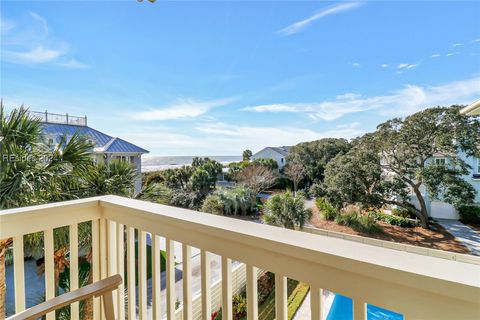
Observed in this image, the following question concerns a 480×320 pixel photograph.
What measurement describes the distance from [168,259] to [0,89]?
3.00 m

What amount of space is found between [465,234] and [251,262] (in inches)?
214

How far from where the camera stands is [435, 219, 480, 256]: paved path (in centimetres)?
392

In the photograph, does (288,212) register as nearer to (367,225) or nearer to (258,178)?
(367,225)

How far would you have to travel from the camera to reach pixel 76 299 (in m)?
0.70

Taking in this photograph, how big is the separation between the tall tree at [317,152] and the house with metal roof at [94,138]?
13.6 ft

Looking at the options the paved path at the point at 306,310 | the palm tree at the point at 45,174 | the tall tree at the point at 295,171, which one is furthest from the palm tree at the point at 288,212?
the paved path at the point at 306,310

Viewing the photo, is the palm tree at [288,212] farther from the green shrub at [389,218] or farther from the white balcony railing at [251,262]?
the white balcony railing at [251,262]

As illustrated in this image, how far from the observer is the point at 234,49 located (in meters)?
5.07

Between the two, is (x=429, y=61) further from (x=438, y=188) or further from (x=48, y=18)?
(x=48, y=18)

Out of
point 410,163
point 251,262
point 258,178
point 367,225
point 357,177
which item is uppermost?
point 410,163

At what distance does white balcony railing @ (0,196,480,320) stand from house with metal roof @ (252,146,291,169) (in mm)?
6729

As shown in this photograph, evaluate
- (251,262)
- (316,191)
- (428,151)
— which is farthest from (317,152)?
(251,262)

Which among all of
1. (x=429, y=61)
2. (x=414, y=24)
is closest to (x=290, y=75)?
(x=429, y=61)

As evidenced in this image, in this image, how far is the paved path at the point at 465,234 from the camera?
3.92 m
